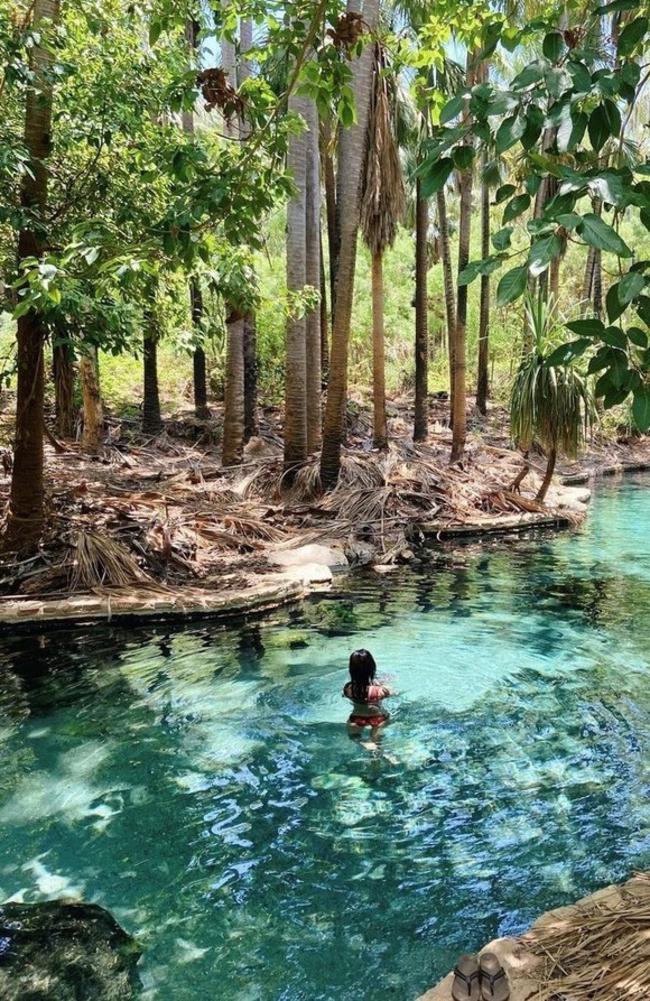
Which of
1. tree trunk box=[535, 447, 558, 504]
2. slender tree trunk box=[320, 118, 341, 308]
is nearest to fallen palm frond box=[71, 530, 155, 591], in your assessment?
tree trunk box=[535, 447, 558, 504]

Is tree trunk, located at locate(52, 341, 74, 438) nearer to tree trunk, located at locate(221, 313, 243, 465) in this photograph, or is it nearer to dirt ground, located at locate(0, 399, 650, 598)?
dirt ground, located at locate(0, 399, 650, 598)

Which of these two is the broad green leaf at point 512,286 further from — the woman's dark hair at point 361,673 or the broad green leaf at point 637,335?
the woman's dark hair at point 361,673

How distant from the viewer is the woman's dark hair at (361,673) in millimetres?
5539

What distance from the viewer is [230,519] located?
423 inches

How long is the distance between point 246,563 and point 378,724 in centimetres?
447

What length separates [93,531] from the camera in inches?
343

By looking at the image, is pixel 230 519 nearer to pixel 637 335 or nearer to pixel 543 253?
pixel 637 335

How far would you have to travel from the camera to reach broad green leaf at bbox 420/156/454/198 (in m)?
1.84

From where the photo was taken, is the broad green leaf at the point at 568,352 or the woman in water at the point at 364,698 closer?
the broad green leaf at the point at 568,352

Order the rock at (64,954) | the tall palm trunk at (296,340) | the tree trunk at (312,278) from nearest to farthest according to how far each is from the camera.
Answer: the rock at (64,954) → the tall palm trunk at (296,340) → the tree trunk at (312,278)

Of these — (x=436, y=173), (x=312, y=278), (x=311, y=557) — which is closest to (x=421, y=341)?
(x=312, y=278)

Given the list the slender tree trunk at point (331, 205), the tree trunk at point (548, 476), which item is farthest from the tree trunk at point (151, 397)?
the tree trunk at point (548, 476)

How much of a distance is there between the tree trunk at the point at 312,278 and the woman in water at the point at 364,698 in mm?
8068

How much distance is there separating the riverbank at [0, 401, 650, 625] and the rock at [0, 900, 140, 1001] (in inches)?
182
